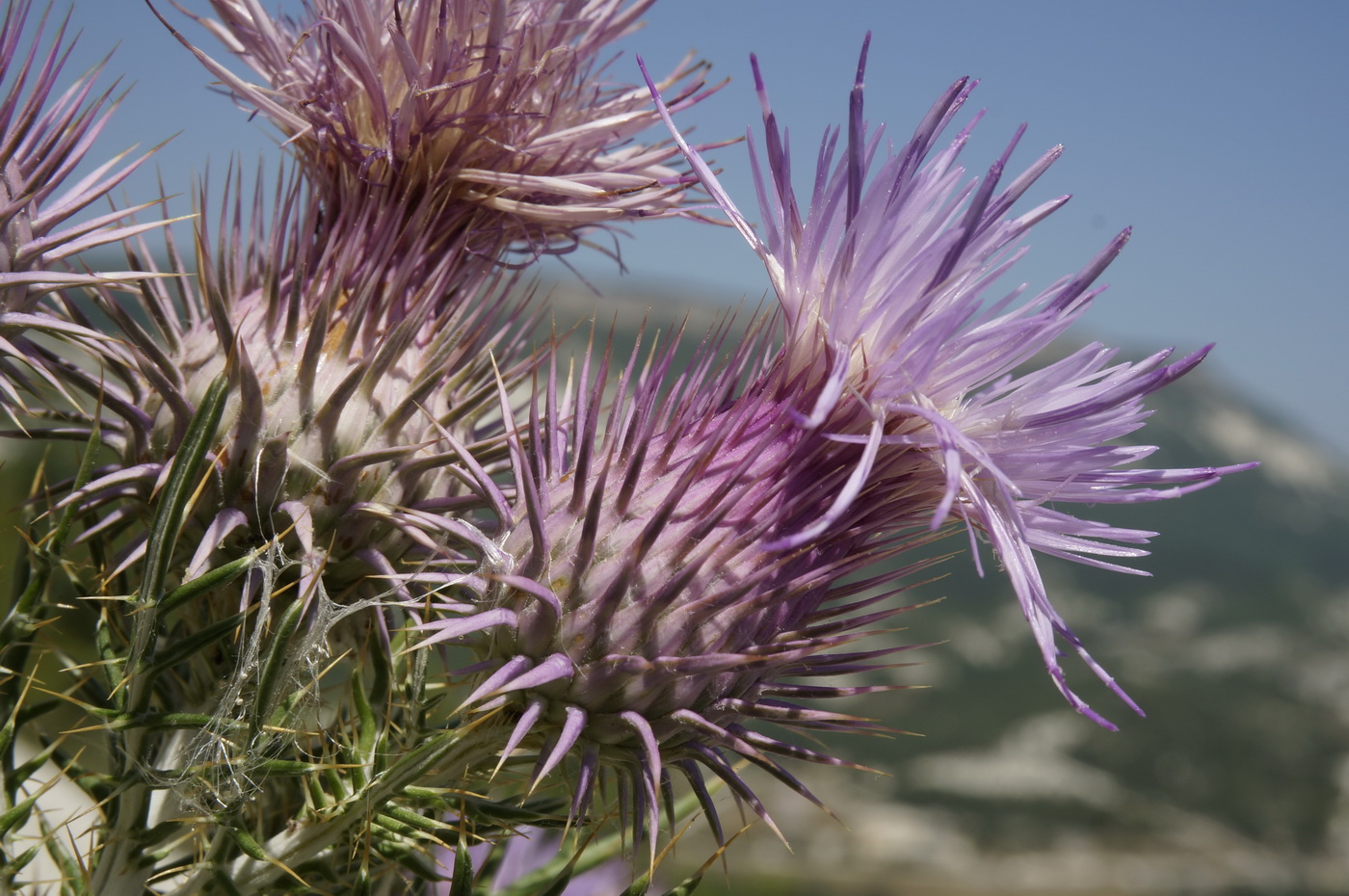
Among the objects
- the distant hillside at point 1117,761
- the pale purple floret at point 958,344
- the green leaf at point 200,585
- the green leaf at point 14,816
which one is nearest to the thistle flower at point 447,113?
the pale purple floret at point 958,344

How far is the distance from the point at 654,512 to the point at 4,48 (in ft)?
6.15

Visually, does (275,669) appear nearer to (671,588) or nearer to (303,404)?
(303,404)

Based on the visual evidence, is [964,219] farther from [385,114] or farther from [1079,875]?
[1079,875]

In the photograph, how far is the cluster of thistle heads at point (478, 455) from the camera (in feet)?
6.93

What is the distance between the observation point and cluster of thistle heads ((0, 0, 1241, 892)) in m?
2.11

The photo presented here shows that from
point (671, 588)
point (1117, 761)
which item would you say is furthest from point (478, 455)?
point (1117, 761)

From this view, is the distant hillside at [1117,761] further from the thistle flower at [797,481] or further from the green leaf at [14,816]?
the green leaf at [14,816]

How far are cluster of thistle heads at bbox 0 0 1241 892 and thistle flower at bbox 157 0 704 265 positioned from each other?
14 millimetres

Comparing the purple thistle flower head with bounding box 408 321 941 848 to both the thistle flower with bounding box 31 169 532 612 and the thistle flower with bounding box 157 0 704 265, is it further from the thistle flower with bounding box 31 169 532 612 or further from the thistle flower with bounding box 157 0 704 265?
the thistle flower with bounding box 157 0 704 265

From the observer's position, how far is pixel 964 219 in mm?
2127

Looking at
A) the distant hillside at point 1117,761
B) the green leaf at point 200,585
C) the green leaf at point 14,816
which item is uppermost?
the green leaf at point 200,585

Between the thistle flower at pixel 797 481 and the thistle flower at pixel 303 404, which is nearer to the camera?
the thistle flower at pixel 797 481

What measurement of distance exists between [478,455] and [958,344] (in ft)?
4.01

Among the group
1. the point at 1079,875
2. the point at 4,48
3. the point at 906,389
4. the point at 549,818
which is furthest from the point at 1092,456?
the point at 1079,875
